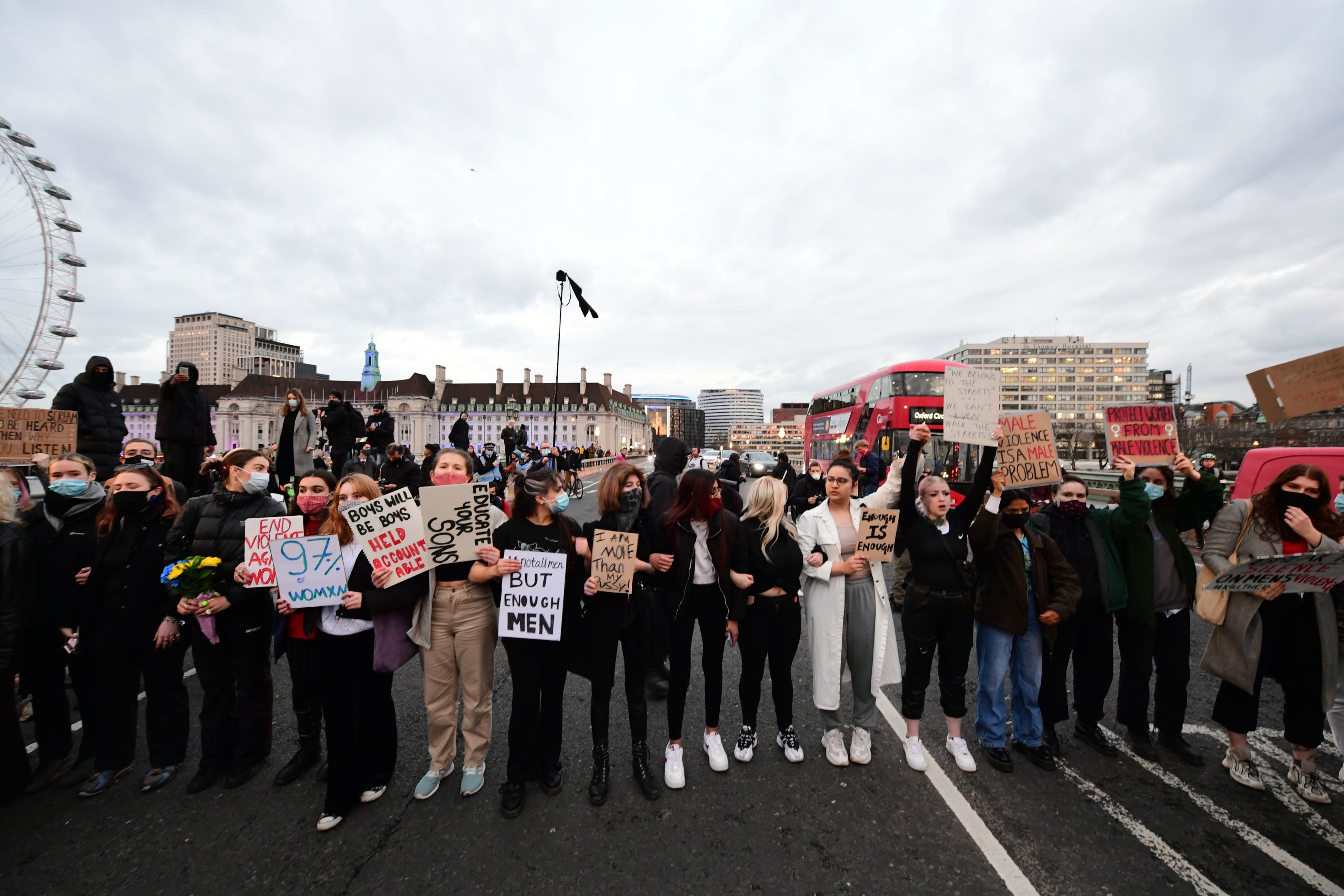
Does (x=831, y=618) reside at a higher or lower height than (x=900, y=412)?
lower

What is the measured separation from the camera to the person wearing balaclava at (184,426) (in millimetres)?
6555

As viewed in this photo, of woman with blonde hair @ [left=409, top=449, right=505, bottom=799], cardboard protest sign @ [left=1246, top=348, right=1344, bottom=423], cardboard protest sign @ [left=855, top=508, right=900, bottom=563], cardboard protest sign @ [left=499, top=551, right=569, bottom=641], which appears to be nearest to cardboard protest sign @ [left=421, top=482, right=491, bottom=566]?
woman with blonde hair @ [left=409, top=449, right=505, bottom=799]

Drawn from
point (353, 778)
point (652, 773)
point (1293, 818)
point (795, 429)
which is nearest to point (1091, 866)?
point (1293, 818)

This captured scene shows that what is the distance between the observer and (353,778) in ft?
10.9

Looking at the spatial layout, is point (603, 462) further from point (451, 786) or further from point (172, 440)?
point (451, 786)

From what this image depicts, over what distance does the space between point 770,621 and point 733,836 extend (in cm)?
136

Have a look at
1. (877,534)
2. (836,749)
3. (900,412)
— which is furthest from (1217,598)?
(900,412)

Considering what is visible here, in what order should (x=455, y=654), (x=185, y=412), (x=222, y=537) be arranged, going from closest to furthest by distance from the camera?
(x=455, y=654), (x=222, y=537), (x=185, y=412)

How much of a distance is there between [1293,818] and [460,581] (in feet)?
18.3

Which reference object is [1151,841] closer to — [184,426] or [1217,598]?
[1217,598]

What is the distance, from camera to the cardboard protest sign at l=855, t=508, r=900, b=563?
3945 millimetres

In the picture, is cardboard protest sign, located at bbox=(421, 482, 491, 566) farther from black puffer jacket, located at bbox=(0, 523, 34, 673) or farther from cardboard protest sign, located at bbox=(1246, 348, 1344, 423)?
Answer: cardboard protest sign, located at bbox=(1246, 348, 1344, 423)

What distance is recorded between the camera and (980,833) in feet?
10.2

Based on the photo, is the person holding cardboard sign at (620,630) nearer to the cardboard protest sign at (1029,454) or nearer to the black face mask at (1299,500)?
the cardboard protest sign at (1029,454)
